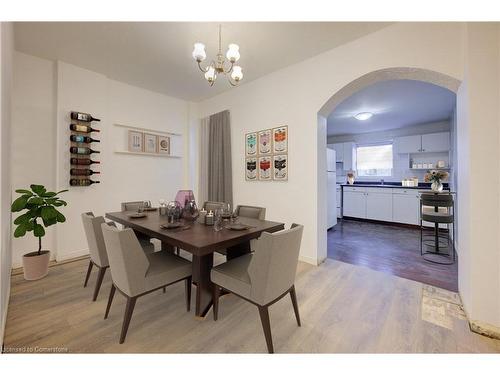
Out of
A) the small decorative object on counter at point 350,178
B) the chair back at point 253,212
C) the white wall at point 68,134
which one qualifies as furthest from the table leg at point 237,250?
the small decorative object on counter at point 350,178

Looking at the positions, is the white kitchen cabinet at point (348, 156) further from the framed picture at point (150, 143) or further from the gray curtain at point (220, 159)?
the framed picture at point (150, 143)

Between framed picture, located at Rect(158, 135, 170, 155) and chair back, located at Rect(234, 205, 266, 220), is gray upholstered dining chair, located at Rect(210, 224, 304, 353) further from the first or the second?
framed picture, located at Rect(158, 135, 170, 155)

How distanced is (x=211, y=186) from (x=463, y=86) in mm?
3475

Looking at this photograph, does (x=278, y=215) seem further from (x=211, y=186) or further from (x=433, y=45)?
(x=433, y=45)

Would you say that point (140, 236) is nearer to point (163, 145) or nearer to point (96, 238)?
point (96, 238)

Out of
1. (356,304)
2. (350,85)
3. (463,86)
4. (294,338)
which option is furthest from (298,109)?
(294,338)

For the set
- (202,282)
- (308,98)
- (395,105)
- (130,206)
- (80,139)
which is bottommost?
(202,282)

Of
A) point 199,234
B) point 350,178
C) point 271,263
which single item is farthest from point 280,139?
point 350,178

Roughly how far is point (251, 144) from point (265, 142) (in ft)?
0.95

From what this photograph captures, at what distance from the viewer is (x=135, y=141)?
11.9 ft

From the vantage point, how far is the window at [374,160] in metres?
5.78
